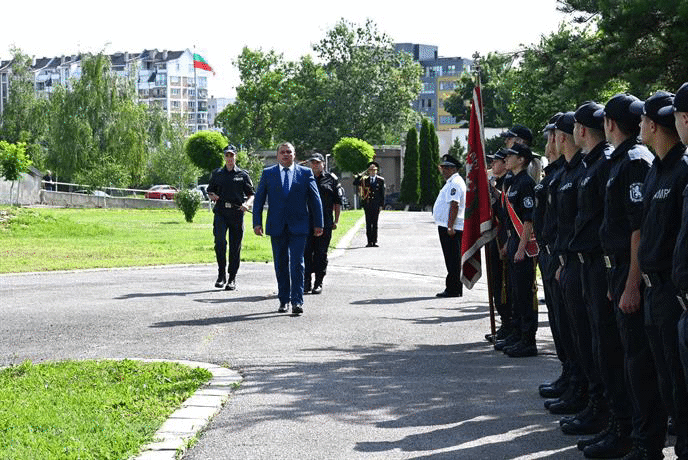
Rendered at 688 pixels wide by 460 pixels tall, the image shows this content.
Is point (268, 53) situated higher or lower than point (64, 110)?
higher

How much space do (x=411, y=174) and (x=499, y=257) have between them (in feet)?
215

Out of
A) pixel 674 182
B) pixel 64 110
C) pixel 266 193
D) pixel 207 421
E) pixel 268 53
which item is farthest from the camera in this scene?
pixel 268 53

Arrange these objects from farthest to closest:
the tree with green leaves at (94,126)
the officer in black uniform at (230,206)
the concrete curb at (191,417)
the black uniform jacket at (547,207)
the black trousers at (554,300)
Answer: the tree with green leaves at (94,126) < the officer in black uniform at (230,206) < the black trousers at (554,300) < the black uniform jacket at (547,207) < the concrete curb at (191,417)

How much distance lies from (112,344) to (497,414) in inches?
193

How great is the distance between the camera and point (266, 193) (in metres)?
14.8

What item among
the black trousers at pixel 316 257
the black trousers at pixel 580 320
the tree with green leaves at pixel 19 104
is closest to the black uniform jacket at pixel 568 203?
the black trousers at pixel 580 320

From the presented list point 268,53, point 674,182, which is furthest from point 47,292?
point 268,53

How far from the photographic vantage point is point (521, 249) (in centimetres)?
1010

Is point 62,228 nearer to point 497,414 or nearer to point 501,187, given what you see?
point 501,187

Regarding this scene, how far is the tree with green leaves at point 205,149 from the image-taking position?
76.5 metres

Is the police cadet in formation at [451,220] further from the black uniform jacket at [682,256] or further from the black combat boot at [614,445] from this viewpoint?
the black uniform jacket at [682,256]

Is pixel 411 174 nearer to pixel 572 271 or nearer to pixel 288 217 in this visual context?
pixel 288 217

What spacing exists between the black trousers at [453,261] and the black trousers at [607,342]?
9562 millimetres

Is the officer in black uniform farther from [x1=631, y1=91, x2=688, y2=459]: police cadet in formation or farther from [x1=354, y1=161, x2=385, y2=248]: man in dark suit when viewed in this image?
[x1=354, y1=161, x2=385, y2=248]: man in dark suit
